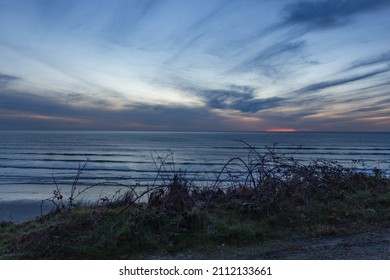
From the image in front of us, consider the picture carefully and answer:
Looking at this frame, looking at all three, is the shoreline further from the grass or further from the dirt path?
the dirt path

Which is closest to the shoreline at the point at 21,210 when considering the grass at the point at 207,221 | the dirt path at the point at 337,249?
the grass at the point at 207,221

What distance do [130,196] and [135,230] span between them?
2432 mm

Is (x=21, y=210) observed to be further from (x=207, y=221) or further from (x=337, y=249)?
(x=337, y=249)

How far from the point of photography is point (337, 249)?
5.03 metres

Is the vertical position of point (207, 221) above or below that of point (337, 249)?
above

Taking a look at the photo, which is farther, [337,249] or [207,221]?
[207,221]

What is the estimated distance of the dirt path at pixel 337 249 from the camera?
476 cm

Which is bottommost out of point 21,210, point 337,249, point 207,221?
point 21,210

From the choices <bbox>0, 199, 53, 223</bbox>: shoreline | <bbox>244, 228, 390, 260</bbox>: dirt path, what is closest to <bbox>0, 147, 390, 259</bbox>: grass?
<bbox>244, 228, 390, 260</bbox>: dirt path

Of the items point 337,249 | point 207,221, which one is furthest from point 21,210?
point 337,249

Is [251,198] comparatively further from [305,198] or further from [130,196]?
[130,196]

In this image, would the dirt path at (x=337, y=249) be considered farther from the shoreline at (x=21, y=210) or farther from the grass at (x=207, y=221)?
the shoreline at (x=21, y=210)

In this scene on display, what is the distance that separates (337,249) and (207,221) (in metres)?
2.30

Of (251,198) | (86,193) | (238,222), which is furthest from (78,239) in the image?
(86,193)
